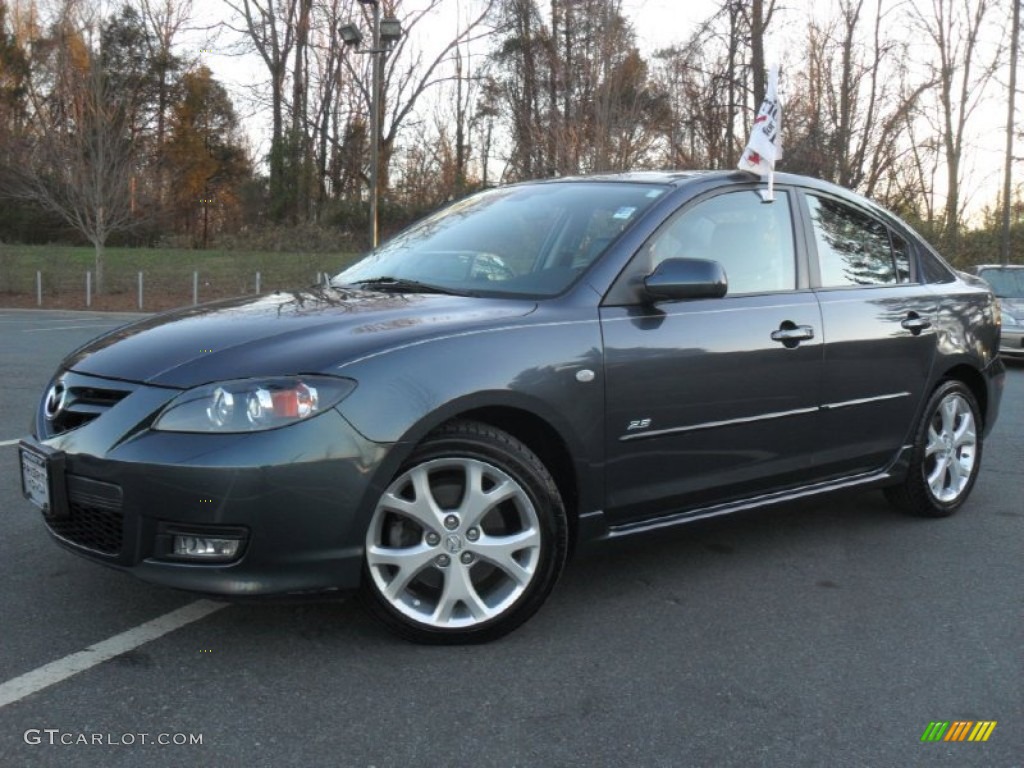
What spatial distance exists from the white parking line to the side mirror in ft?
6.13

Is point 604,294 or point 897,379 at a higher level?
point 604,294

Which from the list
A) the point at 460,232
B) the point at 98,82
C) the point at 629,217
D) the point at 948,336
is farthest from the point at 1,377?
the point at 98,82

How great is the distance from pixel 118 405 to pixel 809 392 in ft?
8.61

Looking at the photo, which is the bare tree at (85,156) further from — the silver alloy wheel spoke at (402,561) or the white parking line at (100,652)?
the silver alloy wheel spoke at (402,561)

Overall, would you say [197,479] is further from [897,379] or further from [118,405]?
[897,379]

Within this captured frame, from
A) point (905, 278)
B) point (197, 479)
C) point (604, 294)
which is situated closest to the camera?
point (197, 479)

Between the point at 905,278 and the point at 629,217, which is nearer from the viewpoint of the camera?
the point at 629,217

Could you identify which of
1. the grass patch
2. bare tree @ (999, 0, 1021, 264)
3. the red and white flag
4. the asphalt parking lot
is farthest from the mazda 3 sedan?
bare tree @ (999, 0, 1021, 264)

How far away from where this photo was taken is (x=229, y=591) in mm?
2869

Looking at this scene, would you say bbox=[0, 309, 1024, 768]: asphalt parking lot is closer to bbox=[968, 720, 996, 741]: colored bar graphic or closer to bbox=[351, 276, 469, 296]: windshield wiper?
bbox=[968, 720, 996, 741]: colored bar graphic

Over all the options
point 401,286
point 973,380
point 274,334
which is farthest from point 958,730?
point 973,380

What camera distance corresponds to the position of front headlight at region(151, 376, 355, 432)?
2863 millimetres

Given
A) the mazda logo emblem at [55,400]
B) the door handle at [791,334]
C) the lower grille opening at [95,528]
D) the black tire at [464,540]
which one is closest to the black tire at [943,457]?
the door handle at [791,334]

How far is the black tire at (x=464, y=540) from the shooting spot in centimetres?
309
